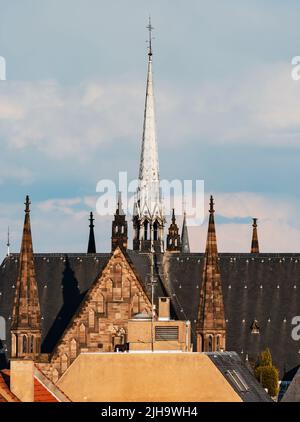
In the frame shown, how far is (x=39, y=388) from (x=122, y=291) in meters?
50.3

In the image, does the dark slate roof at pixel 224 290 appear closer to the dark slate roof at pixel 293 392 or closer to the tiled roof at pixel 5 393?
the dark slate roof at pixel 293 392

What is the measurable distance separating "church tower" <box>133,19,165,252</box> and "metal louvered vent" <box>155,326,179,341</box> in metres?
41.7

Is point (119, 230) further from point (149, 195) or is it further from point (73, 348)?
point (149, 195)

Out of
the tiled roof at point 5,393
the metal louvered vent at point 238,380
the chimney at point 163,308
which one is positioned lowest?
the tiled roof at point 5,393

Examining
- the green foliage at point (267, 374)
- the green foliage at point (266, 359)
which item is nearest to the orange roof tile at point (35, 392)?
the green foliage at point (267, 374)

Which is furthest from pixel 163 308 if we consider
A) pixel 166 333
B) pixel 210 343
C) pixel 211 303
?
pixel 166 333

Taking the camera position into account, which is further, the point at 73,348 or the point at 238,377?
the point at 73,348

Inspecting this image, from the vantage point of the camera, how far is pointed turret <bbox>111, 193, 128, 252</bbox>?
14900 centimetres

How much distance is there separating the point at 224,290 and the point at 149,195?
82.0ft

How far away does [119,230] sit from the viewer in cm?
15088

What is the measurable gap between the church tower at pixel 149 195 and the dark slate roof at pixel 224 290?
784 cm

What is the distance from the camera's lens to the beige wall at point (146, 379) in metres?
98.9

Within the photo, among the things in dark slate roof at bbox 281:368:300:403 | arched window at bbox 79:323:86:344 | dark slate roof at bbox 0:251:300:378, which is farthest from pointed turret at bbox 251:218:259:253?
dark slate roof at bbox 281:368:300:403
